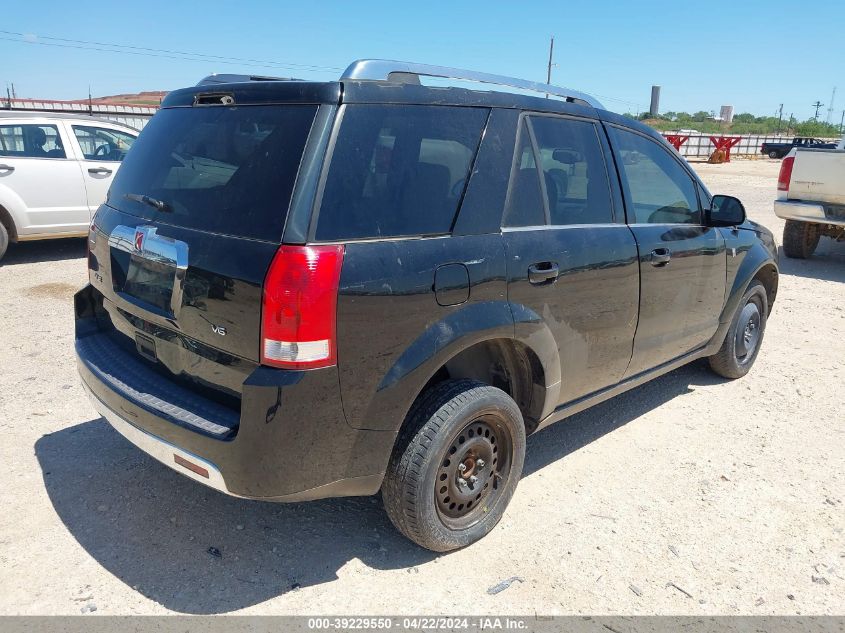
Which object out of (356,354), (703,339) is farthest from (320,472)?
(703,339)

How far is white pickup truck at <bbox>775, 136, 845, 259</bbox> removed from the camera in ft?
29.2

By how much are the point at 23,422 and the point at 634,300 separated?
3.65m

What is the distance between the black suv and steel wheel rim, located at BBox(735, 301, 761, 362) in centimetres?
182

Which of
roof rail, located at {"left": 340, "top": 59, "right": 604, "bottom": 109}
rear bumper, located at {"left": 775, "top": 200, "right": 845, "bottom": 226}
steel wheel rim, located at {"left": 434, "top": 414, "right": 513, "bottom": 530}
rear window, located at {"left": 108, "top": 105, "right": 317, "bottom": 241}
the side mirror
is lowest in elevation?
steel wheel rim, located at {"left": 434, "top": 414, "right": 513, "bottom": 530}

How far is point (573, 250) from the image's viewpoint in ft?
10.4

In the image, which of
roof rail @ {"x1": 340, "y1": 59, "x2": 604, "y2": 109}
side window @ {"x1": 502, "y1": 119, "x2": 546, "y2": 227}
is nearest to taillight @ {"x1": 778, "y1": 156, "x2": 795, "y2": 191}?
roof rail @ {"x1": 340, "y1": 59, "x2": 604, "y2": 109}

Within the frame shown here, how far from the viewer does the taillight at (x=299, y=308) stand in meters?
2.21

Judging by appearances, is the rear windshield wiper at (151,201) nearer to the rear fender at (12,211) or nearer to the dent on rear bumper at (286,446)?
the dent on rear bumper at (286,446)

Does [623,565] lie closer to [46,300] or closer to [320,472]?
[320,472]

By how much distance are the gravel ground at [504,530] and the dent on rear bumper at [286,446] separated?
52 centimetres

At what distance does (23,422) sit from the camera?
393 centimetres

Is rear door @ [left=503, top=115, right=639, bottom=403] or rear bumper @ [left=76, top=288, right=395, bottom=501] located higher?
rear door @ [left=503, top=115, right=639, bottom=403]

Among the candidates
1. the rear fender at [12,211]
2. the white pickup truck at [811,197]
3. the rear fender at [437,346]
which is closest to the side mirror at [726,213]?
the rear fender at [437,346]

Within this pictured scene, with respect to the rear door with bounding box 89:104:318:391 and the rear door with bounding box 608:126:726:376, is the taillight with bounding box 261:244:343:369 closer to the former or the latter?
the rear door with bounding box 89:104:318:391
